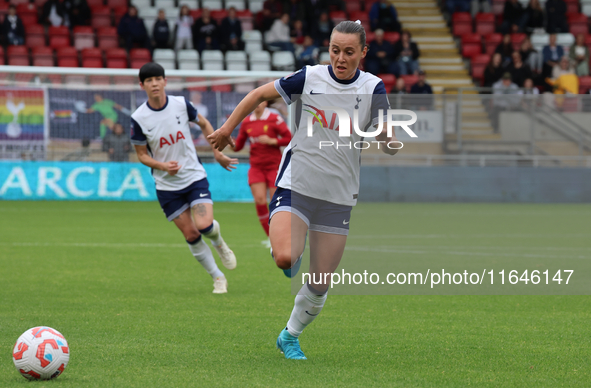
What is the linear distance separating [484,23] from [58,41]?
13.7 m

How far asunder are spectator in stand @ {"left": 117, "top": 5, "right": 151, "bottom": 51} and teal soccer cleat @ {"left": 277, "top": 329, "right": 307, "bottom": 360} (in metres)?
18.0

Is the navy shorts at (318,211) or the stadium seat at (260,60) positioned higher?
the navy shorts at (318,211)

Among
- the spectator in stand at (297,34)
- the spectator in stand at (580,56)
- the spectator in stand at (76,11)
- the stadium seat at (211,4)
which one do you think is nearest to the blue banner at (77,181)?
the spectator in stand at (297,34)

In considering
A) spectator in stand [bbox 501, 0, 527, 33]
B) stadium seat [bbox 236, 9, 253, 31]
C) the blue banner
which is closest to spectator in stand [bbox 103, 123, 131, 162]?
the blue banner

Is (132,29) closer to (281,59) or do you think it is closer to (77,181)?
(281,59)

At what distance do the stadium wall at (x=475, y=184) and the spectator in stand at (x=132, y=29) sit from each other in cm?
765

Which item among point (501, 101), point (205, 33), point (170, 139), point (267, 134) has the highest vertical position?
point (205, 33)

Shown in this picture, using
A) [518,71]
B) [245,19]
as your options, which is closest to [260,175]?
[518,71]

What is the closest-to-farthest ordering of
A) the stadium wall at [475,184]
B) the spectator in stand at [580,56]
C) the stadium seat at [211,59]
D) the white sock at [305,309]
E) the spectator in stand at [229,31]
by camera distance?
the white sock at [305,309] < the stadium wall at [475,184] < the stadium seat at [211,59] < the spectator in stand at [229,31] < the spectator in stand at [580,56]

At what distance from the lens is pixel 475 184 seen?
64.1 ft

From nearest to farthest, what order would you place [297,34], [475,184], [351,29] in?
[351,29] < [475,184] < [297,34]

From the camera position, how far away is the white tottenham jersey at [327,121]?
15.4 ft

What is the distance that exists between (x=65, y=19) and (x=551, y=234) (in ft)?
50.9

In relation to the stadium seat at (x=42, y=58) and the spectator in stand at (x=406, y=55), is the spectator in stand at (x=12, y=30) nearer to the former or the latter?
the stadium seat at (x=42, y=58)
